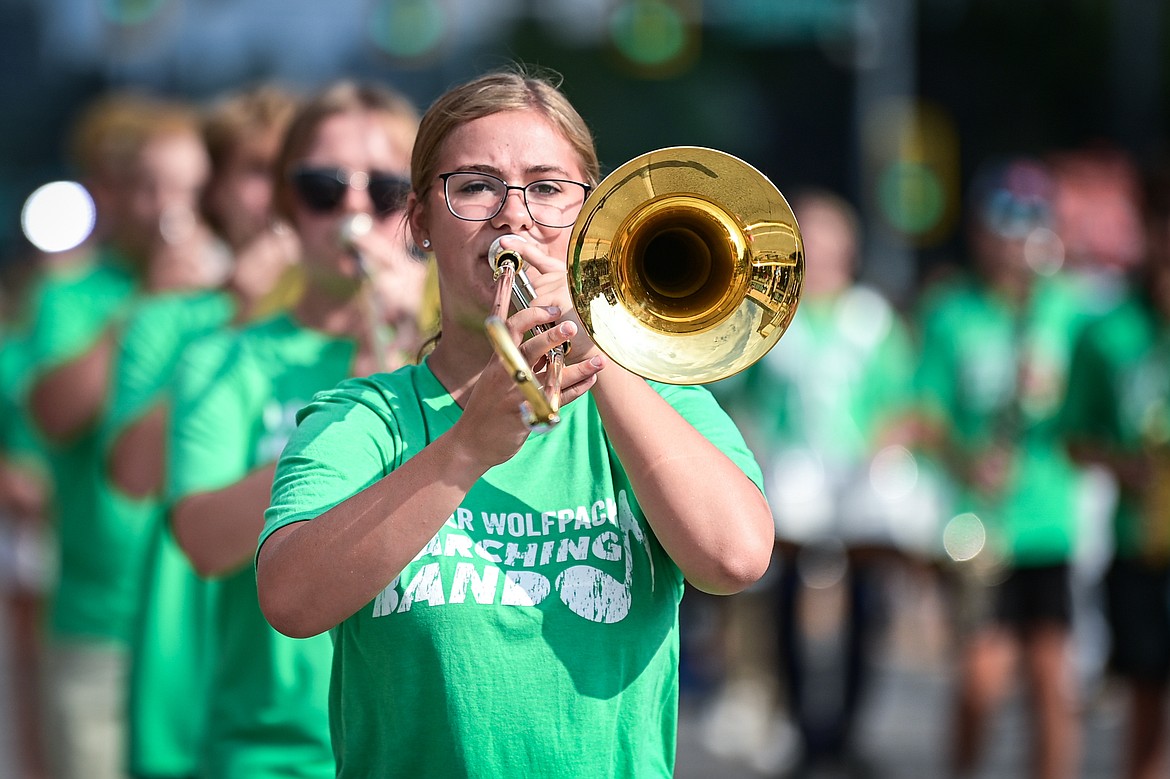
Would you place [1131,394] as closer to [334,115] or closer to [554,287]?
[334,115]

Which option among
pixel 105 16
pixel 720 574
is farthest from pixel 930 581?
pixel 105 16

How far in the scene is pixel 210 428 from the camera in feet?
10.6

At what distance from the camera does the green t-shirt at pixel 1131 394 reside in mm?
6230

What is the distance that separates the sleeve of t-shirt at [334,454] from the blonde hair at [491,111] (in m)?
0.35

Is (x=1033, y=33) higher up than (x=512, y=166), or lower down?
higher up

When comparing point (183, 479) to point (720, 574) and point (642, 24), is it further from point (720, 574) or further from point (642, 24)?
point (642, 24)

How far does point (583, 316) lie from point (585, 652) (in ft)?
1.49

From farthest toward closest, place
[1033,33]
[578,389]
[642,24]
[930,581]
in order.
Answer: [1033,33] → [642,24] → [930,581] → [578,389]

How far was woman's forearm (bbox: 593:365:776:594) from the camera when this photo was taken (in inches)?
86.7

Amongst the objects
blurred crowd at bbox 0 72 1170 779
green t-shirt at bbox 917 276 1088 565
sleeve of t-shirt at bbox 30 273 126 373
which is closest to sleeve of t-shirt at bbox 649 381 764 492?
blurred crowd at bbox 0 72 1170 779

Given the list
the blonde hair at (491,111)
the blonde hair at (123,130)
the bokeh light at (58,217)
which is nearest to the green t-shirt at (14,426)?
the bokeh light at (58,217)

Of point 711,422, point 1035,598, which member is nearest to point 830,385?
point 1035,598

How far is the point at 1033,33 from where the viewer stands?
1230 inches

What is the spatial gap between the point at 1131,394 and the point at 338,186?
3.93 metres
